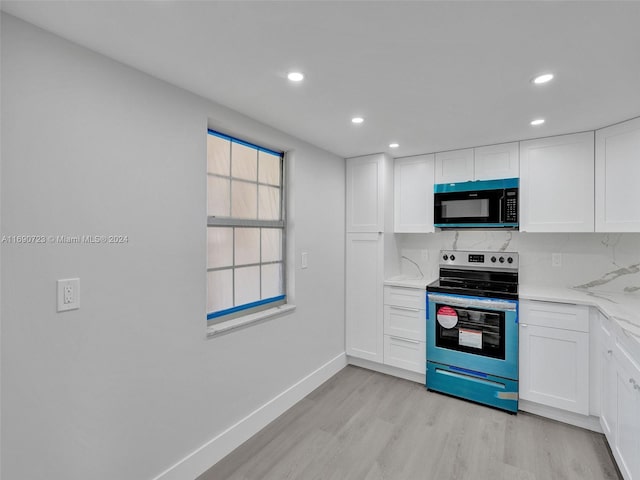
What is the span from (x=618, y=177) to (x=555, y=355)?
1.44 m

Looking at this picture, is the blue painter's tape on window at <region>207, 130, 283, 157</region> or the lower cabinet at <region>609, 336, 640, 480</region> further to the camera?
the blue painter's tape on window at <region>207, 130, 283, 157</region>

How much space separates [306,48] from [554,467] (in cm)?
283

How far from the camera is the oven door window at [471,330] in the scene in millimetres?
2727

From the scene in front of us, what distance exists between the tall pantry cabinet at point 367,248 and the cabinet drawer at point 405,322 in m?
0.08

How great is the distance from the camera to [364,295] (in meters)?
3.41

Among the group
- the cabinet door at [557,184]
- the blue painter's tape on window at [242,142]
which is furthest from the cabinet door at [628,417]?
the blue painter's tape on window at [242,142]

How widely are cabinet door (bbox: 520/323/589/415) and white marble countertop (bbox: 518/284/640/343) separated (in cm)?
25

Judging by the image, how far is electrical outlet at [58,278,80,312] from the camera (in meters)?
1.38

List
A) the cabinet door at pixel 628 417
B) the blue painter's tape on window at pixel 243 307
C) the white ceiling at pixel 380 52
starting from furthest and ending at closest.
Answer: the blue painter's tape on window at pixel 243 307
the cabinet door at pixel 628 417
the white ceiling at pixel 380 52

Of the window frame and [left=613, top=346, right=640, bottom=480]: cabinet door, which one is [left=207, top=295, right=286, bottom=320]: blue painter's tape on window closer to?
the window frame

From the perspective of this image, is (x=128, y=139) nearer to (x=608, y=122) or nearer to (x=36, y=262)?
(x=36, y=262)

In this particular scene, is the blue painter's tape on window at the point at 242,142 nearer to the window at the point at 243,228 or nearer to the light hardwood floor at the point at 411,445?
the window at the point at 243,228

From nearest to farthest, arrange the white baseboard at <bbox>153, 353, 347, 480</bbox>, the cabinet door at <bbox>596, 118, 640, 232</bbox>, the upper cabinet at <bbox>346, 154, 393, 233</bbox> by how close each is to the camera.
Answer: the white baseboard at <bbox>153, 353, 347, 480</bbox> → the cabinet door at <bbox>596, 118, 640, 232</bbox> → the upper cabinet at <bbox>346, 154, 393, 233</bbox>

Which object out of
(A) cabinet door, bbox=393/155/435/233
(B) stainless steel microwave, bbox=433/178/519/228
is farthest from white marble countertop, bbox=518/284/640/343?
(A) cabinet door, bbox=393/155/435/233
